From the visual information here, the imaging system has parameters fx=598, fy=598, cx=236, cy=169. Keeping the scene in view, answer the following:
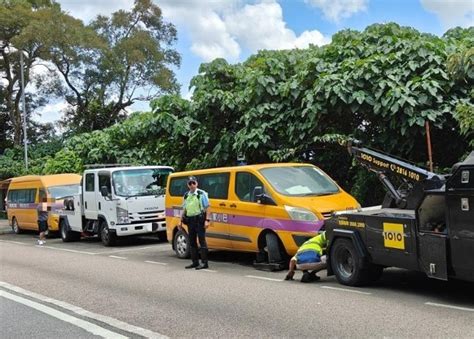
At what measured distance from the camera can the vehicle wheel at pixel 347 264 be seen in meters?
8.68

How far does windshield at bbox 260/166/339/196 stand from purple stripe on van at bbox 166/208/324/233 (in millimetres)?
633

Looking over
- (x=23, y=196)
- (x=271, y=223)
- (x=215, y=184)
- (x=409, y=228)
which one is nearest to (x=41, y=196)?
(x=23, y=196)

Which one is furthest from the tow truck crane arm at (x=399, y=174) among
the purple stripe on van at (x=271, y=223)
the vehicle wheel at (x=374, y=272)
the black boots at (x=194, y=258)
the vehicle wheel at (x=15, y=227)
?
the vehicle wheel at (x=15, y=227)

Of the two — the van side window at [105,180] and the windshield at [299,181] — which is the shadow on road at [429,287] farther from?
the van side window at [105,180]

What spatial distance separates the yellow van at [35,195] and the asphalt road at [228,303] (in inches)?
410

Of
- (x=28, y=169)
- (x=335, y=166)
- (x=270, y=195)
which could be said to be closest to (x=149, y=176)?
(x=335, y=166)

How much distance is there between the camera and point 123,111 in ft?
146

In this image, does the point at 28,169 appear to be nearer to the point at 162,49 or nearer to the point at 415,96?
A: the point at 162,49

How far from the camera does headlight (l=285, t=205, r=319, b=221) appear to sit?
10.4 meters

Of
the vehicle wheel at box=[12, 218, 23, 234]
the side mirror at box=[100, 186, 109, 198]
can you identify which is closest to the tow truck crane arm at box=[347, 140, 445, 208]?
the side mirror at box=[100, 186, 109, 198]

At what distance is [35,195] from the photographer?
23.6 metres

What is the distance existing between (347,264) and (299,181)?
2.78 m

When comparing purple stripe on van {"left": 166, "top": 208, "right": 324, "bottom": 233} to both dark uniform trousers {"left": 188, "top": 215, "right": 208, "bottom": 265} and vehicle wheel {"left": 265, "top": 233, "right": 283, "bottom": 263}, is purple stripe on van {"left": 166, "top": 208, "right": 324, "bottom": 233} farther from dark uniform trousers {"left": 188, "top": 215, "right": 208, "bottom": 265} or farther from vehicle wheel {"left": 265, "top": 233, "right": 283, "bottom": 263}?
dark uniform trousers {"left": 188, "top": 215, "right": 208, "bottom": 265}

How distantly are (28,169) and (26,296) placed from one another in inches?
1060
